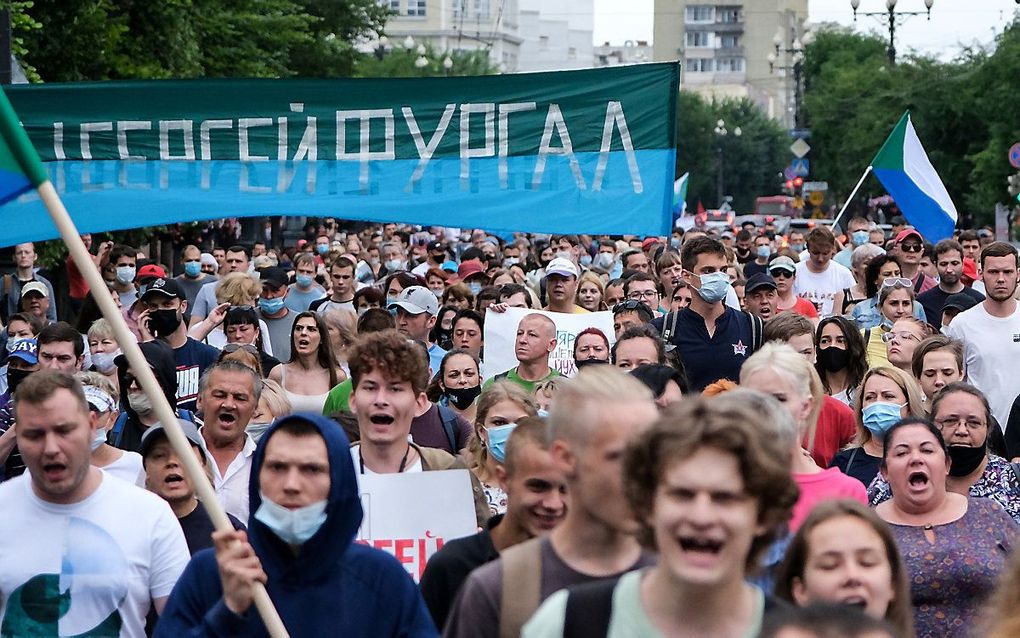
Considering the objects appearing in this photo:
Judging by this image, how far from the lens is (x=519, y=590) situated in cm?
392

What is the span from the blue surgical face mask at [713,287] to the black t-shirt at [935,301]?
11.1 feet

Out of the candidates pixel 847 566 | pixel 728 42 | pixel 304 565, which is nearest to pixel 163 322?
pixel 304 565

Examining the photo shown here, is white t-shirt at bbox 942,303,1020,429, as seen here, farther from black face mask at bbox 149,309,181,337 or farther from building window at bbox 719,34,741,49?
building window at bbox 719,34,741,49

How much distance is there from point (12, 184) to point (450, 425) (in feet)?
10.7

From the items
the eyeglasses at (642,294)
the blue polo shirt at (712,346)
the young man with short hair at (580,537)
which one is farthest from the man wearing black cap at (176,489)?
the eyeglasses at (642,294)

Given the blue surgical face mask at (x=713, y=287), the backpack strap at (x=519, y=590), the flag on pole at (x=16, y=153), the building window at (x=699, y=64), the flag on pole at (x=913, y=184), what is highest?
the building window at (x=699, y=64)

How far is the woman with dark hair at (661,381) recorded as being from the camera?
21.9 ft

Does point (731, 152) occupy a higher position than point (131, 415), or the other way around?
point (731, 152)

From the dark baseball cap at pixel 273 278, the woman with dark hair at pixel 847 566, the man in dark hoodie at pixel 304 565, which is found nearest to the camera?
the man in dark hoodie at pixel 304 565

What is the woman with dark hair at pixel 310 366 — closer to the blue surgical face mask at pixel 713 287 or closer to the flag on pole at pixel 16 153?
the blue surgical face mask at pixel 713 287

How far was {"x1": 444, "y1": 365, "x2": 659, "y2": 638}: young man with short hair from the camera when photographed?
3.85 m

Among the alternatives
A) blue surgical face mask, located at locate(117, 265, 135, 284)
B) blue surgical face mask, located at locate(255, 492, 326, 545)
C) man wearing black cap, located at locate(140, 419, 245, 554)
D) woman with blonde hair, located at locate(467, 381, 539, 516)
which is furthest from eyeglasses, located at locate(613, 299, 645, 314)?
blue surgical face mask, located at locate(255, 492, 326, 545)

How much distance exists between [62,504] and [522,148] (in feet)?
14.5

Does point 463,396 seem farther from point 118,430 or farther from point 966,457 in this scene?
point 966,457
